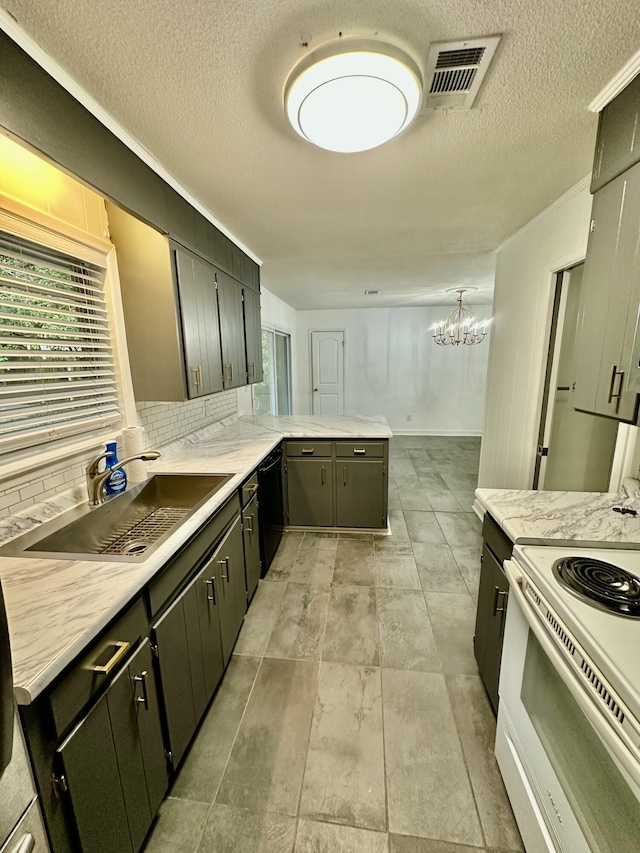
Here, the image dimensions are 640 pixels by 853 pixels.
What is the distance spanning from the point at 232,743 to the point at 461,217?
10.7ft

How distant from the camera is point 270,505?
8.38ft

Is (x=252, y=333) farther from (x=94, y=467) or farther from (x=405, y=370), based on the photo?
(x=405, y=370)

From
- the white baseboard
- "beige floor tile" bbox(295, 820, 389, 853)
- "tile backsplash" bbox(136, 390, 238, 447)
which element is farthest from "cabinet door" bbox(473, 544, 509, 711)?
the white baseboard

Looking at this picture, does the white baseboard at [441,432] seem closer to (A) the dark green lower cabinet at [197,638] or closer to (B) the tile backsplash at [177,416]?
(B) the tile backsplash at [177,416]

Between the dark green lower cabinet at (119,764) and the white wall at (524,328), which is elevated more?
the white wall at (524,328)

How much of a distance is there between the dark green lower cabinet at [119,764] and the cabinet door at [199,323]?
138cm

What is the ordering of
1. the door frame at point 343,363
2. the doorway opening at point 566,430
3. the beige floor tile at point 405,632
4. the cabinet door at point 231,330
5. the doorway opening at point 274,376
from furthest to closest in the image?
the door frame at point 343,363 → the doorway opening at point 274,376 → the cabinet door at point 231,330 → the doorway opening at point 566,430 → the beige floor tile at point 405,632

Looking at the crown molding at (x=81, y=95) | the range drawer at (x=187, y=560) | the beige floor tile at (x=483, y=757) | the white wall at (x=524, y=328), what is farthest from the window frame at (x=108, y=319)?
the white wall at (x=524, y=328)

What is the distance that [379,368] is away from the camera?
6.66m

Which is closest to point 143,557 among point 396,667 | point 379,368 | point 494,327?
point 396,667

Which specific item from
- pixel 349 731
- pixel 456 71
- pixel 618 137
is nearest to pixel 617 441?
pixel 618 137

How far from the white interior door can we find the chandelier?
1865 mm

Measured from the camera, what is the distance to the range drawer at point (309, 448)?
9.58 feet

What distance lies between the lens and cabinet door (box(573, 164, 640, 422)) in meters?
1.12
